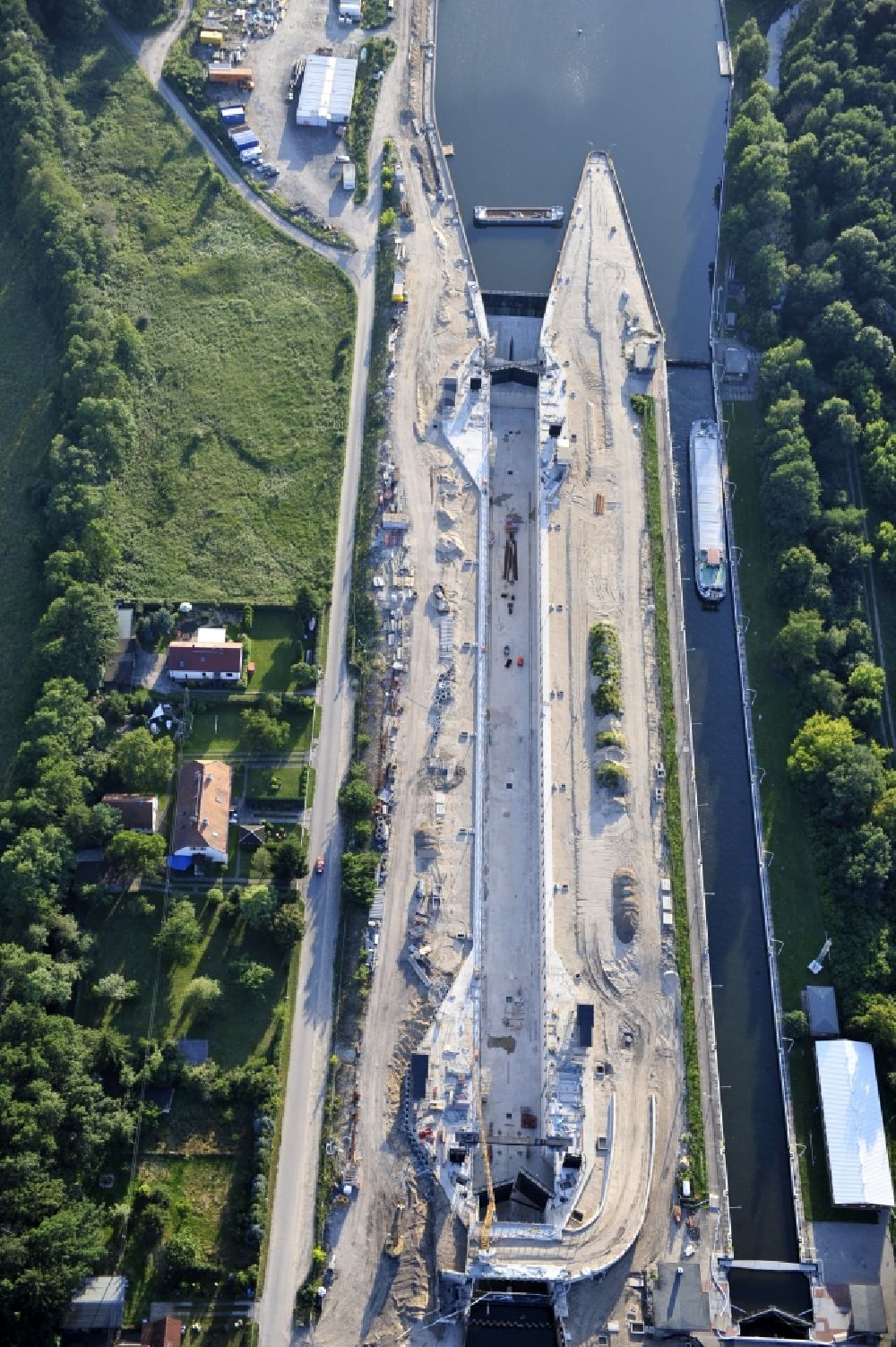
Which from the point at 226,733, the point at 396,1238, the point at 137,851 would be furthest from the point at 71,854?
the point at 396,1238

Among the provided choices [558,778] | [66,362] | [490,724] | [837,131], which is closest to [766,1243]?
[558,778]

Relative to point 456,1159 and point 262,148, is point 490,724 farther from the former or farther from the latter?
point 262,148

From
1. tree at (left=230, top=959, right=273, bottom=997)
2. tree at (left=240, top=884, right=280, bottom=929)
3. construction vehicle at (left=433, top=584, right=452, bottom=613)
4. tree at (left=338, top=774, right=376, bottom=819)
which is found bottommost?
tree at (left=230, top=959, right=273, bottom=997)

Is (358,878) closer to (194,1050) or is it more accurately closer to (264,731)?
(264,731)

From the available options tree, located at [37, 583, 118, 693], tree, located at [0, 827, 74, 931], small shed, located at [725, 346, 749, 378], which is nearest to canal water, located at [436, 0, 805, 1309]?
small shed, located at [725, 346, 749, 378]

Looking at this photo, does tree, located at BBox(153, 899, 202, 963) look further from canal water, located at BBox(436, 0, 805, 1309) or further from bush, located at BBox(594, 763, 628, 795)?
canal water, located at BBox(436, 0, 805, 1309)

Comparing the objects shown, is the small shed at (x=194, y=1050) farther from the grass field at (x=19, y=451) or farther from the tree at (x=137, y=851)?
the grass field at (x=19, y=451)

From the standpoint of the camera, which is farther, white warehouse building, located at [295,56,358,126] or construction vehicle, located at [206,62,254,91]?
construction vehicle, located at [206,62,254,91]
